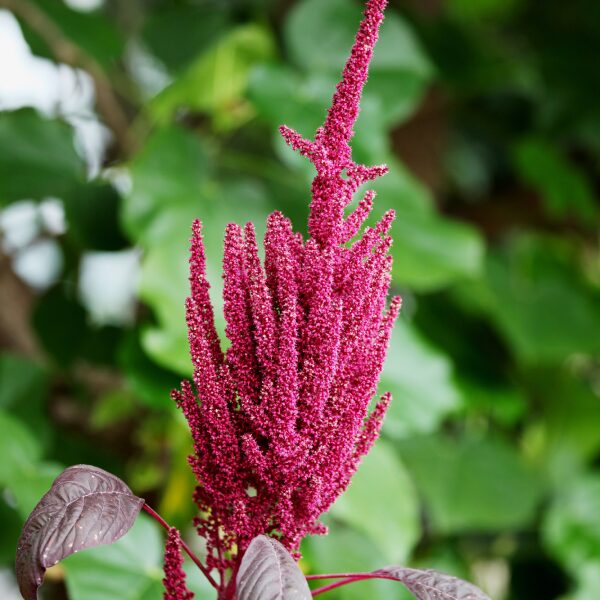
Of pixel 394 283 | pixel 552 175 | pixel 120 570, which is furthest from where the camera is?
pixel 552 175

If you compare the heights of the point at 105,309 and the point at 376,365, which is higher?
the point at 105,309

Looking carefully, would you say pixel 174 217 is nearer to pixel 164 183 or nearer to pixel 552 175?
pixel 164 183

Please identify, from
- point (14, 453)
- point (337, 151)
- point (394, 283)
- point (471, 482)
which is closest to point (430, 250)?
point (394, 283)

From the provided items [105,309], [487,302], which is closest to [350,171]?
[487,302]

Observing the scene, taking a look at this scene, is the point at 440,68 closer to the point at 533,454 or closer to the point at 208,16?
the point at 208,16

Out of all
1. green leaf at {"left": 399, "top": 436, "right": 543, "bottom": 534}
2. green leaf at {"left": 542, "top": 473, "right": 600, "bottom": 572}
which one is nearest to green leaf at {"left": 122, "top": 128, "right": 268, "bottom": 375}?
green leaf at {"left": 399, "top": 436, "right": 543, "bottom": 534}

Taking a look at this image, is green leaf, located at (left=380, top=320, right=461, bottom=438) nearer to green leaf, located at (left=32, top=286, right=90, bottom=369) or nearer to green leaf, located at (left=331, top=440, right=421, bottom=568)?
green leaf, located at (left=331, top=440, right=421, bottom=568)
